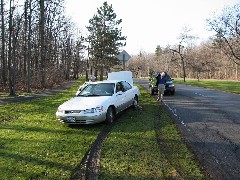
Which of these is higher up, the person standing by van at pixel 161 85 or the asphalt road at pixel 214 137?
the person standing by van at pixel 161 85

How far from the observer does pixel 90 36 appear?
55.3 m

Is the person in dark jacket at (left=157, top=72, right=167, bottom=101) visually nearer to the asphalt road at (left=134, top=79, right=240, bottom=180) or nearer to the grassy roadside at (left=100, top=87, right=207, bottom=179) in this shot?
the asphalt road at (left=134, top=79, right=240, bottom=180)

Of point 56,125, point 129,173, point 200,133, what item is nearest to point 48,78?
point 56,125

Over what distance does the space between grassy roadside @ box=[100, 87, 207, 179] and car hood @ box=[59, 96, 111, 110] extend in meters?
1.04

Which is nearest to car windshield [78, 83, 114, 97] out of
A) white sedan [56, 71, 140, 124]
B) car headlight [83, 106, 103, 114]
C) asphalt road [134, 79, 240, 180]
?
white sedan [56, 71, 140, 124]

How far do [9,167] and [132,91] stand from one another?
26.4ft

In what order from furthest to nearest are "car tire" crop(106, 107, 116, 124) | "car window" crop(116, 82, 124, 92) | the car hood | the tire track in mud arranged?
"car window" crop(116, 82, 124, 92) < "car tire" crop(106, 107, 116, 124) < the car hood < the tire track in mud

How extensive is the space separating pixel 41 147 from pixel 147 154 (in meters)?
2.69

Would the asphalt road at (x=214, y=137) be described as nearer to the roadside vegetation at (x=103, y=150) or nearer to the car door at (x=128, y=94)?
the roadside vegetation at (x=103, y=150)

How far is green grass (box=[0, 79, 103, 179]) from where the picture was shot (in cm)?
528

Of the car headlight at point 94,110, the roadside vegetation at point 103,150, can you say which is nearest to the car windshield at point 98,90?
the roadside vegetation at point 103,150

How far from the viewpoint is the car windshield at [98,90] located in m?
10.8

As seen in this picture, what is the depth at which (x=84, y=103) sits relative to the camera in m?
9.54

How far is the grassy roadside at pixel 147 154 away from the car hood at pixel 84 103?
1037 millimetres
